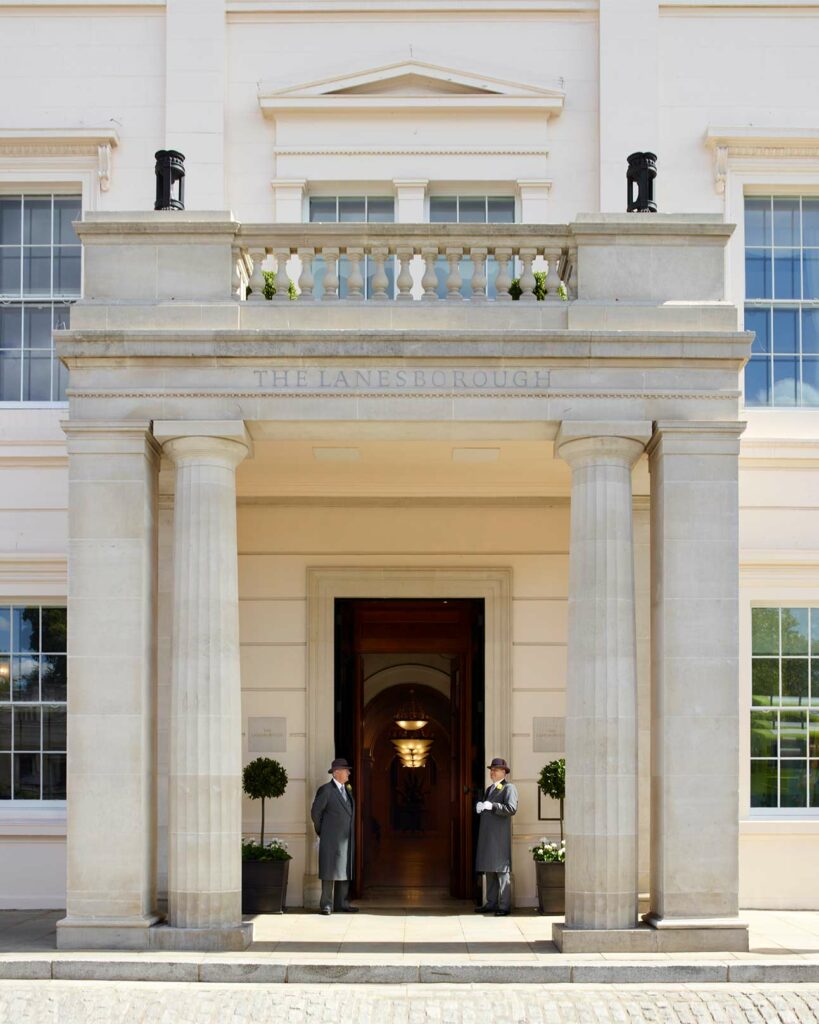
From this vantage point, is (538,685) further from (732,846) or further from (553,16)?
(553,16)

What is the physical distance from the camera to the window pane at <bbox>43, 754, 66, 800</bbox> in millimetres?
16156

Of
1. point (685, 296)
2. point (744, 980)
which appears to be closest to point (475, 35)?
point (685, 296)

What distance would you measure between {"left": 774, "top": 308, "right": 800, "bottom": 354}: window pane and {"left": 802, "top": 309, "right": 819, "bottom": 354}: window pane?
2.9 inches

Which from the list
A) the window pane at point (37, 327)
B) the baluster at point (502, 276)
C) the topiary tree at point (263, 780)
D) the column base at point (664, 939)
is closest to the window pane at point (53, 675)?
the topiary tree at point (263, 780)

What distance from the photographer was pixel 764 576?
16.0m

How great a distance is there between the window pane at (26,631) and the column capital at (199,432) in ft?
14.2

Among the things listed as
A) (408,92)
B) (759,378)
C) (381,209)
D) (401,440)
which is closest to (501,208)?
(381,209)

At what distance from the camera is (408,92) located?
55.5 ft

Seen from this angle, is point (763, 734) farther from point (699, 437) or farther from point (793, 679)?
point (699, 437)

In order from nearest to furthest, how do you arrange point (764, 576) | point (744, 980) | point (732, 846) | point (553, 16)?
point (744, 980) < point (732, 846) < point (764, 576) < point (553, 16)

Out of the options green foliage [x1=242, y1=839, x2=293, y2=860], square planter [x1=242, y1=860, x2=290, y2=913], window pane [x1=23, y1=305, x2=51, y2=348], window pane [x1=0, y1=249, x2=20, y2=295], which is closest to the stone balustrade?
window pane [x1=23, y1=305, x2=51, y2=348]

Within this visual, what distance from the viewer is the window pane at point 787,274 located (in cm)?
1669

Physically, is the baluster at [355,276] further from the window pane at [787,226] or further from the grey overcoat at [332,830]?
the window pane at [787,226]

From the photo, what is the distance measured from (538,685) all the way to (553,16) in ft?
25.5
